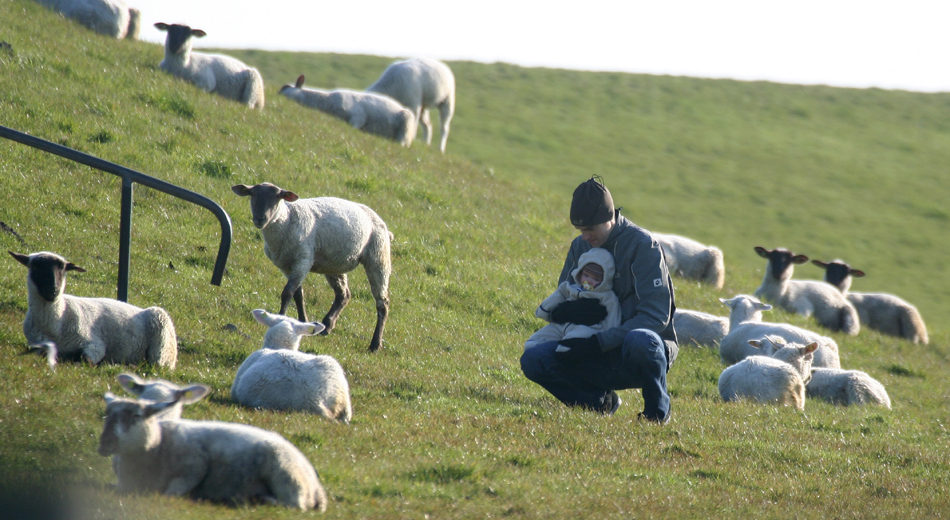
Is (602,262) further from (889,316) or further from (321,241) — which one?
(889,316)

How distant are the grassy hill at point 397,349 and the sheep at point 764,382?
30 centimetres

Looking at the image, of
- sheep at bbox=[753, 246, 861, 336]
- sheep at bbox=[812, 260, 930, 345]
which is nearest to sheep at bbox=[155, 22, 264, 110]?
sheep at bbox=[753, 246, 861, 336]

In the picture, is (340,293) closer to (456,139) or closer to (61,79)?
(61,79)

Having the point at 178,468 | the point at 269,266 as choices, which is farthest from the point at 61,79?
the point at 178,468

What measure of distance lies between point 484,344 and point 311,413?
5339mm

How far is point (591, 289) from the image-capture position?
763 centimetres

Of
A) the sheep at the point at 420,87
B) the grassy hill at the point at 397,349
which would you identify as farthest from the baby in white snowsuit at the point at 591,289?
the sheep at the point at 420,87

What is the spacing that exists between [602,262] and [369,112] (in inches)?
567

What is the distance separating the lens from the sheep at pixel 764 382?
10258 mm

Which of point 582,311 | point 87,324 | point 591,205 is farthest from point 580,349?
point 87,324

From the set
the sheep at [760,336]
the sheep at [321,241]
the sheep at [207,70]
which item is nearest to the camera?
the sheep at [321,241]

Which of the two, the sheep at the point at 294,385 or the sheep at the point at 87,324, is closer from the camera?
the sheep at the point at 294,385

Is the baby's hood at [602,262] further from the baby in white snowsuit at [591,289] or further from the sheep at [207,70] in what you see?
the sheep at [207,70]

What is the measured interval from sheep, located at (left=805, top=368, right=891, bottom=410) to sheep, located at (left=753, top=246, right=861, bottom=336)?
6.69 metres
